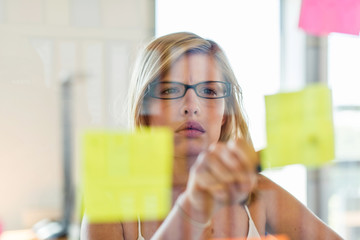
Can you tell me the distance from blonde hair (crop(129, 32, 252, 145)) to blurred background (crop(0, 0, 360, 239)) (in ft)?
0.05

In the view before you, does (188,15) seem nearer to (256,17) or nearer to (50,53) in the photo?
(256,17)

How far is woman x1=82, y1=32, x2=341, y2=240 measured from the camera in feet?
1.66

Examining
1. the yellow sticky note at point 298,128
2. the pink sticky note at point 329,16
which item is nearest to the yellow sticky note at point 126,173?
the yellow sticky note at point 298,128

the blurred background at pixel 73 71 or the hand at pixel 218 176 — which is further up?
the blurred background at pixel 73 71

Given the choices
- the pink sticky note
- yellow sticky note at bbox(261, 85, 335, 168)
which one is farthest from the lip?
the pink sticky note

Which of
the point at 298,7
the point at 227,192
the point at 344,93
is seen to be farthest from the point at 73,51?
the point at 344,93

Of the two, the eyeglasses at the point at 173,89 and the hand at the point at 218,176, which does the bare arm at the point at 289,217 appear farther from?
the eyeglasses at the point at 173,89

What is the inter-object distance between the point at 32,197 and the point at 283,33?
0.52 metres

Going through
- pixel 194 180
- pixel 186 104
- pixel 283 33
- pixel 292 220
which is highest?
pixel 283 33

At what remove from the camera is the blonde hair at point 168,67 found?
53 cm

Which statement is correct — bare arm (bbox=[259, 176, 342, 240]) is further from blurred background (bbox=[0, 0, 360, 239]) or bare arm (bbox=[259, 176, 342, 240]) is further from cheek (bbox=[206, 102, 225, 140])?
cheek (bbox=[206, 102, 225, 140])

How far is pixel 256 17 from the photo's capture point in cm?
60

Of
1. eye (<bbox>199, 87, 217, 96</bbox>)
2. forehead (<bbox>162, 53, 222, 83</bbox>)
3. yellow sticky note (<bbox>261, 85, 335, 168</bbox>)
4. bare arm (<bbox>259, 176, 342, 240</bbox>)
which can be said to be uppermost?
forehead (<bbox>162, 53, 222, 83</bbox>)

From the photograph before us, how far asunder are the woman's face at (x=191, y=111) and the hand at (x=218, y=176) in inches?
1.0
